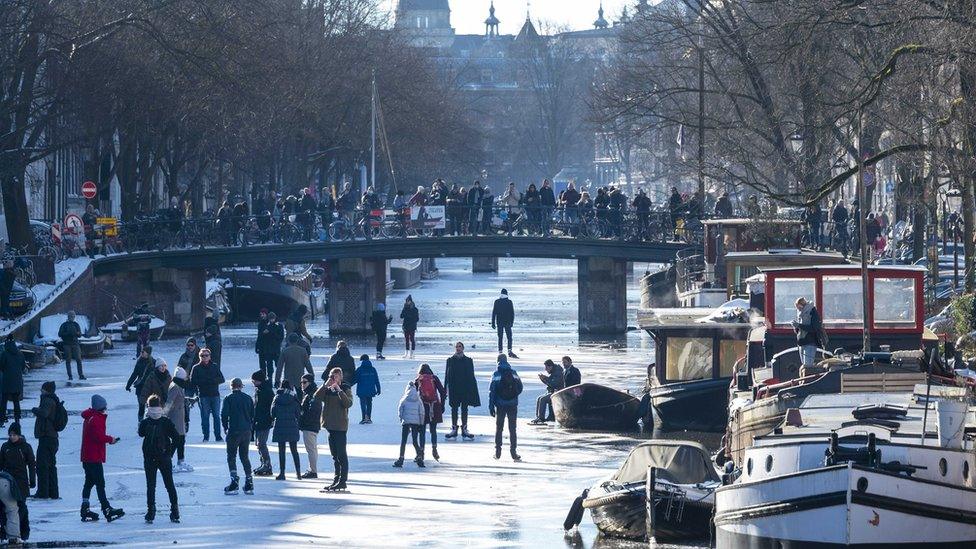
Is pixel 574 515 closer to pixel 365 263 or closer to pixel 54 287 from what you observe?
pixel 54 287

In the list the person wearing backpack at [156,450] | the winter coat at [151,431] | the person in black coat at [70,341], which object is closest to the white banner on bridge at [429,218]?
the person in black coat at [70,341]

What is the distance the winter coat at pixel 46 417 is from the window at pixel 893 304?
41.8ft

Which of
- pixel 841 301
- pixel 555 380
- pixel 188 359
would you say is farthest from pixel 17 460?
pixel 555 380

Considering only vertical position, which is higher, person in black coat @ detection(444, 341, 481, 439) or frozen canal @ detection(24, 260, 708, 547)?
person in black coat @ detection(444, 341, 481, 439)

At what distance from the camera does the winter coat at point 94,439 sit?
22.7 meters

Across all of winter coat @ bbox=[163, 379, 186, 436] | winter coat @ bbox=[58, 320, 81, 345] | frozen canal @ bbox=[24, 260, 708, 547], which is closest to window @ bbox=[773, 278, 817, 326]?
frozen canal @ bbox=[24, 260, 708, 547]

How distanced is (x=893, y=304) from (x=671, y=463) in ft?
26.5

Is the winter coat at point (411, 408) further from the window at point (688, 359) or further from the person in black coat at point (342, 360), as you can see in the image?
the window at point (688, 359)

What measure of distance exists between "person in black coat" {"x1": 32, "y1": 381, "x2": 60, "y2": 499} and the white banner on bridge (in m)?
39.9

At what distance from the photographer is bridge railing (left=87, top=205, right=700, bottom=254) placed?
62875 mm

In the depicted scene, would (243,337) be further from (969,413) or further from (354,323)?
(969,413)

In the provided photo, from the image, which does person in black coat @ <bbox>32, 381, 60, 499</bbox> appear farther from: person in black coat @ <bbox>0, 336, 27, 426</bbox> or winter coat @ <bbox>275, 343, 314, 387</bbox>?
winter coat @ <bbox>275, 343, 314, 387</bbox>

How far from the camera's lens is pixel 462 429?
32.2 metres

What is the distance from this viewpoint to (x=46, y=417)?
24250mm
